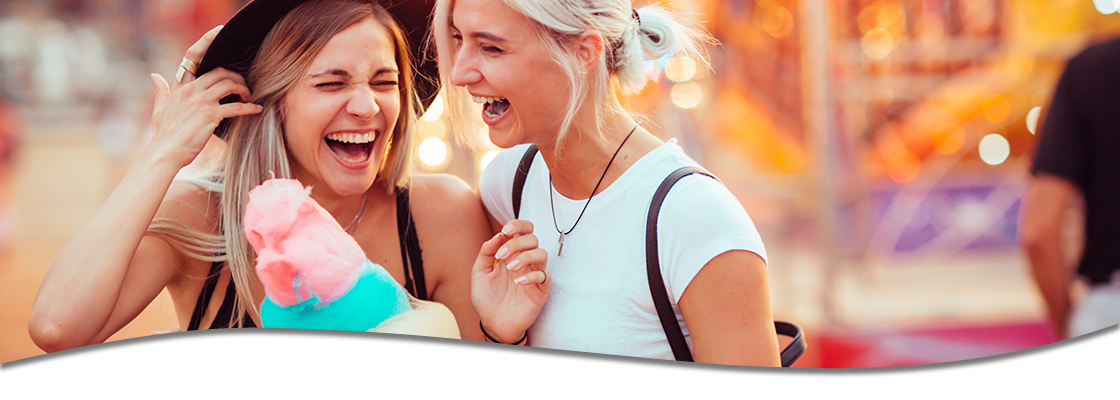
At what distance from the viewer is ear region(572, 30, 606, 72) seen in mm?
730

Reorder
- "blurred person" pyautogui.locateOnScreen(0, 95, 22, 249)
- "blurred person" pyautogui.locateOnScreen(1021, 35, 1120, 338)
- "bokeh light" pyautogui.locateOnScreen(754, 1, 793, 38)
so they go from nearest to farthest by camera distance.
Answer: "blurred person" pyautogui.locateOnScreen(1021, 35, 1120, 338) < "blurred person" pyautogui.locateOnScreen(0, 95, 22, 249) < "bokeh light" pyautogui.locateOnScreen(754, 1, 793, 38)

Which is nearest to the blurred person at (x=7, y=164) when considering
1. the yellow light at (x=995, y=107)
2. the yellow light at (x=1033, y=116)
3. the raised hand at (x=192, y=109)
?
the raised hand at (x=192, y=109)

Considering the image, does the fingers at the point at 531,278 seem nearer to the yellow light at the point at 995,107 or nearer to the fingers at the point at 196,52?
the fingers at the point at 196,52

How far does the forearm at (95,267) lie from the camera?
2.34 ft

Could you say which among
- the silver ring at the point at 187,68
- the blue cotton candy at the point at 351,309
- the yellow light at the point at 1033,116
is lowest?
the blue cotton candy at the point at 351,309

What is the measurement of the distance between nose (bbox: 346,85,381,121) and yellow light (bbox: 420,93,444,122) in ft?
0.37

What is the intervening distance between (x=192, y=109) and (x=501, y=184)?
38 cm

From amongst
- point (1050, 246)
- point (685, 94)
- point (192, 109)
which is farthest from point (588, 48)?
point (685, 94)

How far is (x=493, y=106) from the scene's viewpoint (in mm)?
741

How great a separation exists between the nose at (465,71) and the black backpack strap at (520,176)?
203mm

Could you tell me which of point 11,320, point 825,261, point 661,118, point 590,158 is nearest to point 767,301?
point 590,158

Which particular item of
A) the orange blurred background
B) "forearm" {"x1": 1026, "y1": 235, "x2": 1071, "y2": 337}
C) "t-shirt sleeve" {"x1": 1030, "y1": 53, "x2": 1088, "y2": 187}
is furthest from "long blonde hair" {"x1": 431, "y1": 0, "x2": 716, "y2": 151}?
the orange blurred background

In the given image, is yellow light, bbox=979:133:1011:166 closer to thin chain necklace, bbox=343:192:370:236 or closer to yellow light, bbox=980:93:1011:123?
yellow light, bbox=980:93:1011:123
